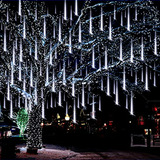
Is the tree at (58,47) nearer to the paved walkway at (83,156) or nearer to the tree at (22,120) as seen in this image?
the paved walkway at (83,156)

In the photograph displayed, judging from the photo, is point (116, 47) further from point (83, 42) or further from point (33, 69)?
point (33, 69)

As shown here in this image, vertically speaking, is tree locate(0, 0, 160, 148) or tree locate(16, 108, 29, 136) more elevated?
tree locate(0, 0, 160, 148)

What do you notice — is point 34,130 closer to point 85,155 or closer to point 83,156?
point 85,155

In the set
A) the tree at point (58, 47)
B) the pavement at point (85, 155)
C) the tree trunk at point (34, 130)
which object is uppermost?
the tree at point (58, 47)

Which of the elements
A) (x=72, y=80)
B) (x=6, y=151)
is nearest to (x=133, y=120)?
(x=72, y=80)

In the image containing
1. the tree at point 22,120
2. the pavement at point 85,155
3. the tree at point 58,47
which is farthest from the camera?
the tree at point 22,120

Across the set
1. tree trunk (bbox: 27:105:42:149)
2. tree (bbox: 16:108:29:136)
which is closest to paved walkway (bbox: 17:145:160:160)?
tree trunk (bbox: 27:105:42:149)

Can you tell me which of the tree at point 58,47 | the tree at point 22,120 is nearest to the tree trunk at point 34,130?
the tree at point 58,47

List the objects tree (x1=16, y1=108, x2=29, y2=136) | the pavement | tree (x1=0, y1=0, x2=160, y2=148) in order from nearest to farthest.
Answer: the pavement < tree (x1=0, y1=0, x2=160, y2=148) < tree (x1=16, y1=108, x2=29, y2=136)

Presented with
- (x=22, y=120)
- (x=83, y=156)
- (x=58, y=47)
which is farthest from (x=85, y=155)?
(x=22, y=120)

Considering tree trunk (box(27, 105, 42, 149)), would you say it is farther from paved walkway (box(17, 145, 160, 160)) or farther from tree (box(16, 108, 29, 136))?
tree (box(16, 108, 29, 136))

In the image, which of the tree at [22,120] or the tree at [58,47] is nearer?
the tree at [58,47]

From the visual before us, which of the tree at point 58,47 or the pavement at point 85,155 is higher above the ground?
the tree at point 58,47

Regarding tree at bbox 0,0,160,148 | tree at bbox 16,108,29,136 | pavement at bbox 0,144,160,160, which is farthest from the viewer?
tree at bbox 16,108,29,136
